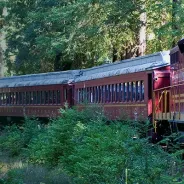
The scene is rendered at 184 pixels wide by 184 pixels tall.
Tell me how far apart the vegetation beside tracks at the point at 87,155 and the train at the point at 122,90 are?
182 centimetres

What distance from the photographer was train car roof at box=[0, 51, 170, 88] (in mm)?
19234

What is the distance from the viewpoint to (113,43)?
31.6m

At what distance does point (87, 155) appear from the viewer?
1254cm

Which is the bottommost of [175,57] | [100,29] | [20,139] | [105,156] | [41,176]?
[41,176]

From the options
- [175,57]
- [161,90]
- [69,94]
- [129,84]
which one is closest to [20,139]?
[129,84]

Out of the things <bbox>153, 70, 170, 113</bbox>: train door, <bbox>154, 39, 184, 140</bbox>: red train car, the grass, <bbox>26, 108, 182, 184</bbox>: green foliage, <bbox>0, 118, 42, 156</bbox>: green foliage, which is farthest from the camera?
<bbox>0, 118, 42, 156</bbox>: green foliage

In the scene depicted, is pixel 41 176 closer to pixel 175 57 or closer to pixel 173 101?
pixel 173 101

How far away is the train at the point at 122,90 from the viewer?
16.5 m

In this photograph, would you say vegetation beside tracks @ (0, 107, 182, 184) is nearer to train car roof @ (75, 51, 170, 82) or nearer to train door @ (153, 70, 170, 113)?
train door @ (153, 70, 170, 113)

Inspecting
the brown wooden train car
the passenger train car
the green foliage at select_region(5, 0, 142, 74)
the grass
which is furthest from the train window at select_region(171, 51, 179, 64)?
the green foliage at select_region(5, 0, 142, 74)

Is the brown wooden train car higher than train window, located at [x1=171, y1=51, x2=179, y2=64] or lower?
lower

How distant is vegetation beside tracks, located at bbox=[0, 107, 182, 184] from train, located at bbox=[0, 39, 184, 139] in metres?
1.82

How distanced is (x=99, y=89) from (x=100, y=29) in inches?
255

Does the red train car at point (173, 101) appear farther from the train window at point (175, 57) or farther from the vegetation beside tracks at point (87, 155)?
the vegetation beside tracks at point (87, 155)
